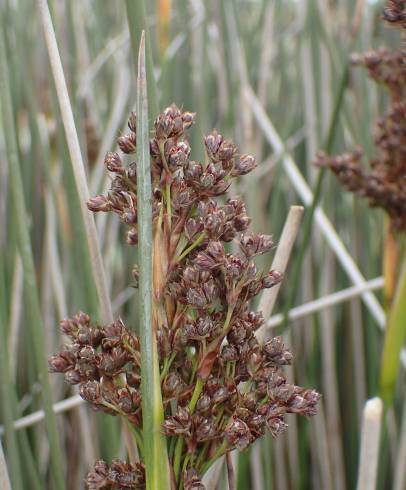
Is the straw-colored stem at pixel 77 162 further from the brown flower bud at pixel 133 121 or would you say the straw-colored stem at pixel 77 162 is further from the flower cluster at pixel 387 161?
the flower cluster at pixel 387 161

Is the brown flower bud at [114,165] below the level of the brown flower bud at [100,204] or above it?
above

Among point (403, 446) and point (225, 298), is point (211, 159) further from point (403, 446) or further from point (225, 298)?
point (403, 446)

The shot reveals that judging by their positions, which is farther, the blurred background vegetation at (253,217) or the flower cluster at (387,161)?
the blurred background vegetation at (253,217)

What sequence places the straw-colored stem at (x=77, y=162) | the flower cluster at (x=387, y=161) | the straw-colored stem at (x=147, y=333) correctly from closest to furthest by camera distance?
the straw-colored stem at (x=147, y=333) → the straw-colored stem at (x=77, y=162) → the flower cluster at (x=387, y=161)

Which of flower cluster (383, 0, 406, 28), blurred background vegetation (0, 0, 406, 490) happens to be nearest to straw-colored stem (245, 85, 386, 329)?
blurred background vegetation (0, 0, 406, 490)

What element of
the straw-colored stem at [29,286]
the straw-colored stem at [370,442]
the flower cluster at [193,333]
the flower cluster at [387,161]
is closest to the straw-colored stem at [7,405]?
the straw-colored stem at [29,286]

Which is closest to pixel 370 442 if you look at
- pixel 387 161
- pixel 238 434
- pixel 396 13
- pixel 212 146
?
pixel 238 434

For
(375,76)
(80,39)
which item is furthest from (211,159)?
(80,39)

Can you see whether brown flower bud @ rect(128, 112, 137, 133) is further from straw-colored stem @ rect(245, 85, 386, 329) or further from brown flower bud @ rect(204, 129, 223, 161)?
straw-colored stem @ rect(245, 85, 386, 329)
